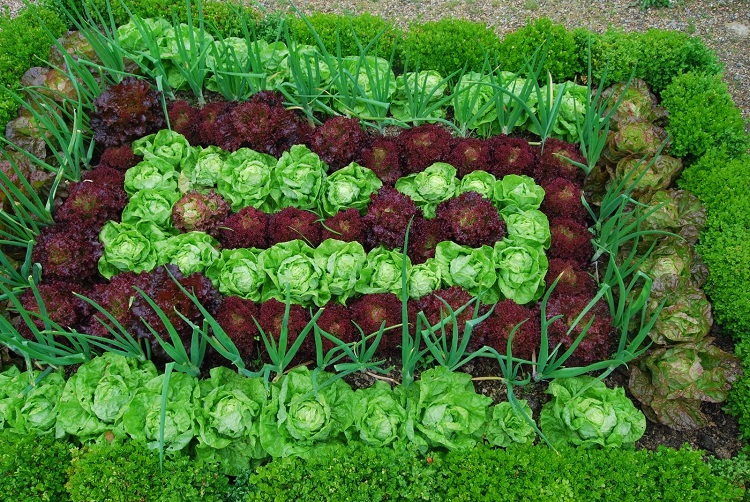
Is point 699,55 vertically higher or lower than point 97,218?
higher

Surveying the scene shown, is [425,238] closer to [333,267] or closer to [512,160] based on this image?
[333,267]

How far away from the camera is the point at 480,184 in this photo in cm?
396

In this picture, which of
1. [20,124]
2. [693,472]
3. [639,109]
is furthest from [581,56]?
[20,124]

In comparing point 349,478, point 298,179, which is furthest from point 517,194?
point 349,478

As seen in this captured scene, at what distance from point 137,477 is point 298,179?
1967mm

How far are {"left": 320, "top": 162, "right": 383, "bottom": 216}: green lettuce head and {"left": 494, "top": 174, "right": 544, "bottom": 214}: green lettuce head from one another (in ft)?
2.68

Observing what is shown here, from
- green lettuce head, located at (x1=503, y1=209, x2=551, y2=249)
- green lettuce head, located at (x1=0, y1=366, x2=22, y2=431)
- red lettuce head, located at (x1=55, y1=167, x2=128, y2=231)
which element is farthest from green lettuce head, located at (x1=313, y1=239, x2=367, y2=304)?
green lettuce head, located at (x1=0, y1=366, x2=22, y2=431)

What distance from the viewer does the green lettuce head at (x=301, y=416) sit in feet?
10.2

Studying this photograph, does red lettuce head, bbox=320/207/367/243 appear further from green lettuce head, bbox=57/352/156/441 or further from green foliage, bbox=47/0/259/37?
green foliage, bbox=47/0/259/37

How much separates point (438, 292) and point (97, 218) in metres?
2.22

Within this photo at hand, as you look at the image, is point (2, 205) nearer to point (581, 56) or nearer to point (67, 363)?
point (67, 363)

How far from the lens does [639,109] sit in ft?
14.5

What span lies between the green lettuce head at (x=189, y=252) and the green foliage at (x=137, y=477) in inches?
41.5

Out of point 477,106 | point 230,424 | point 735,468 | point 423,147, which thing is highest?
point 477,106
